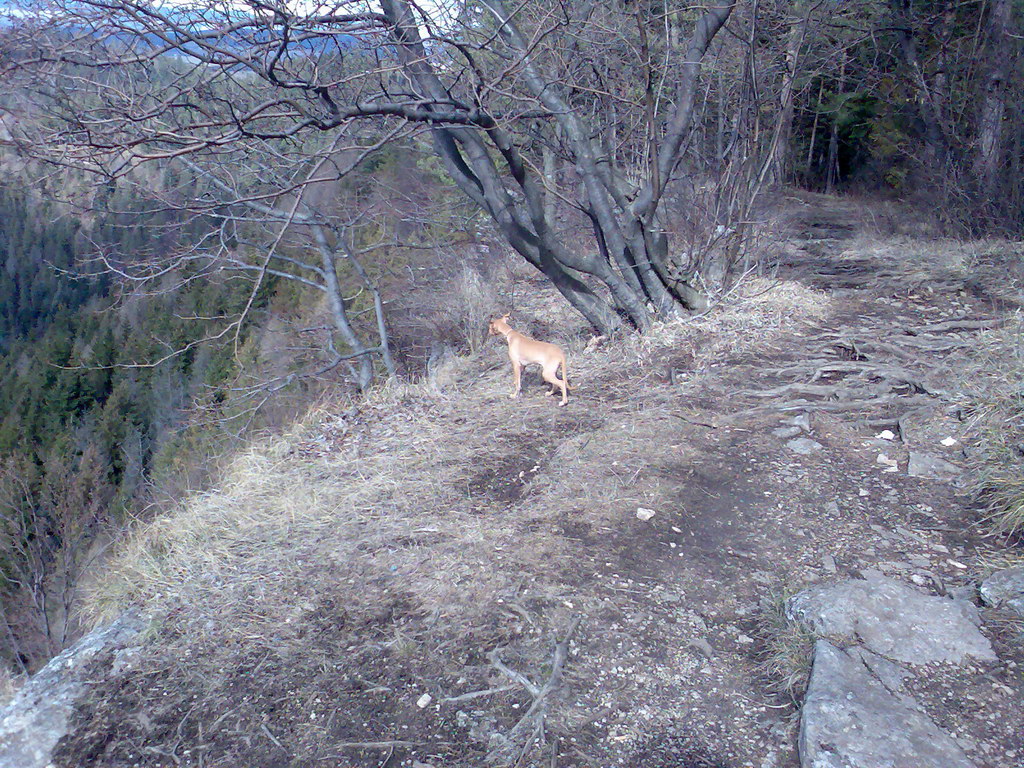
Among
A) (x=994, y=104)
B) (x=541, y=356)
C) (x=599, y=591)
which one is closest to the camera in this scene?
(x=599, y=591)

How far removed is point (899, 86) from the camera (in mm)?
15812

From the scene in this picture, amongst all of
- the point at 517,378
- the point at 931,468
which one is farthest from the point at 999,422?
the point at 517,378

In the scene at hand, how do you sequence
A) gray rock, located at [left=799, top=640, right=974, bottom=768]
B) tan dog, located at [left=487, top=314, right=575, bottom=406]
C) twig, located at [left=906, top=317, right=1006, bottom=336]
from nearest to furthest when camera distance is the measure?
gray rock, located at [left=799, top=640, right=974, bottom=768] < tan dog, located at [left=487, top=314, right=575, bottom=406] < twig, located at [left=906, top=317, right=1006, bottom=336]

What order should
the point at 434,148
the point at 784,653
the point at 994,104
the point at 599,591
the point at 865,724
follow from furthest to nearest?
the point at 994,104 < the point at 434,148 < the point at 599,591 < the point at 784,653 < the point at 865,724

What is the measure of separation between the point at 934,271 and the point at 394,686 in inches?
335

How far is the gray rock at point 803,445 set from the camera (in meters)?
4.86

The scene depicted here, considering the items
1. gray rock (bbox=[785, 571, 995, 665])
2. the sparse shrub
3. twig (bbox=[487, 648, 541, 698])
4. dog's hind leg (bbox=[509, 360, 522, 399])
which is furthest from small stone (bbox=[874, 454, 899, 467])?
the sparse shrub

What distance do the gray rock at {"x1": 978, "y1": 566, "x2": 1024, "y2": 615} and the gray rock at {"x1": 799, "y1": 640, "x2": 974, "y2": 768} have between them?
2.27 feet

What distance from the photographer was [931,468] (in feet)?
14.7

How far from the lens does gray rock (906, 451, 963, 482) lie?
14.5 ft

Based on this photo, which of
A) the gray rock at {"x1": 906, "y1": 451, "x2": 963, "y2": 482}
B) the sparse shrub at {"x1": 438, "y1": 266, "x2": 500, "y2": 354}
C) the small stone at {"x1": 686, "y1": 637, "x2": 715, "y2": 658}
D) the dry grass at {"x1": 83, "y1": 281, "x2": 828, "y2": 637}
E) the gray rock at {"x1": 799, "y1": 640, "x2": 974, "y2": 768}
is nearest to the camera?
the gray rock at {"x1": 799, "y1": 640, "x2": 974, "y2": 768}

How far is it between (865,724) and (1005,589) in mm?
1183

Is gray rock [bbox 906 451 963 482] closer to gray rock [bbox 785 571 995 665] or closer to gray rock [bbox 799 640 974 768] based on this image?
gray rock [bbox 785 571 995 665]

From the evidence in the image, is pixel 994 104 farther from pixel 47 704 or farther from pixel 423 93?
pixel 47 704
